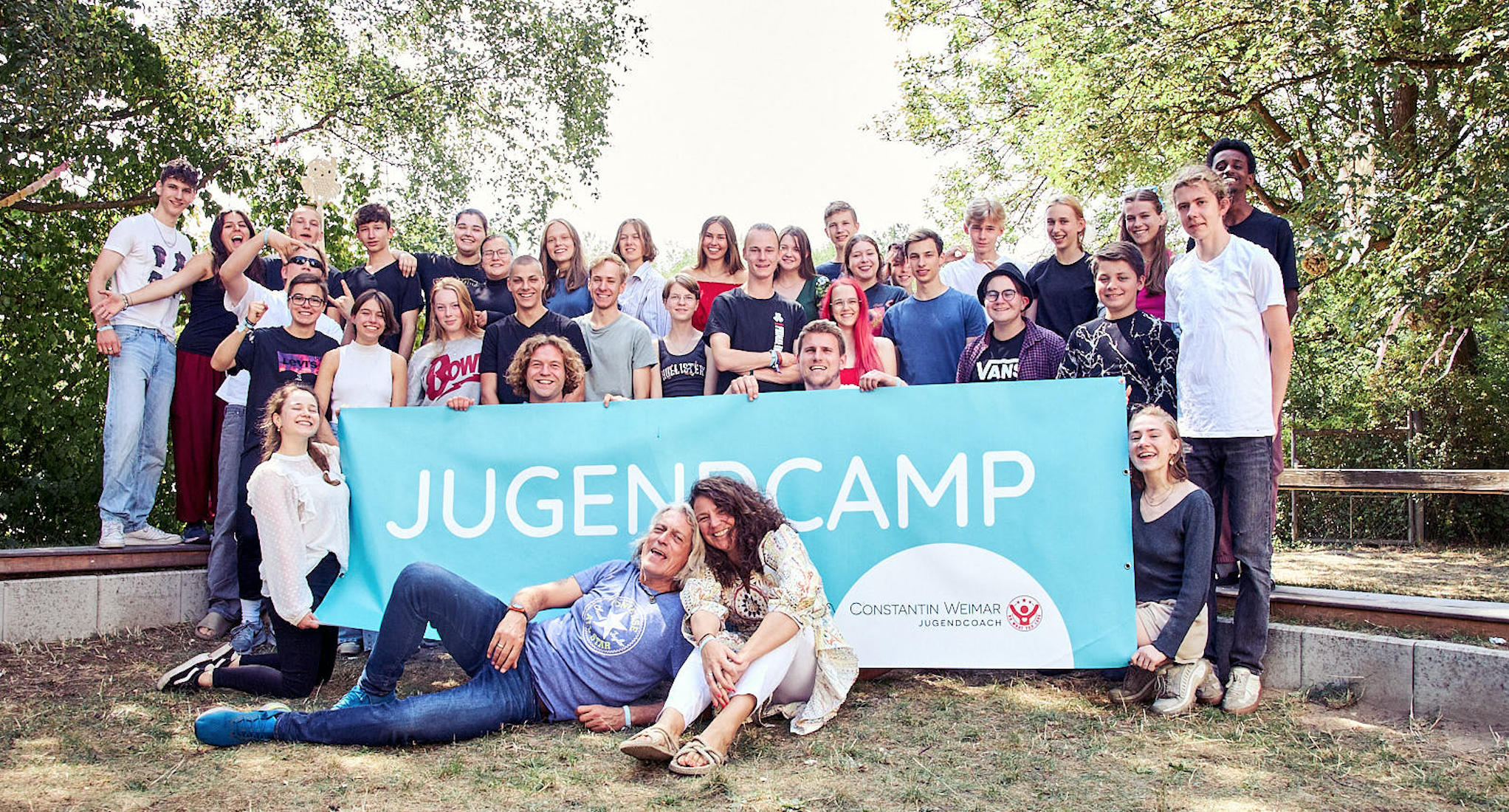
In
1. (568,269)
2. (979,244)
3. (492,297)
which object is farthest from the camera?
(568,269)

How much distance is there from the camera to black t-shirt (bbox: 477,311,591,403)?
536cm

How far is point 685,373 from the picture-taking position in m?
5.66

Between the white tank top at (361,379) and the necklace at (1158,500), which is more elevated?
the white tank top at (361,379)

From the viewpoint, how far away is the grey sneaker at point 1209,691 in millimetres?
4051

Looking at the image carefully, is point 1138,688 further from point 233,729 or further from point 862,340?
point 233,729

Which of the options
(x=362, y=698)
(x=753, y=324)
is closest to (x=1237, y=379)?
(x=753, y=324)

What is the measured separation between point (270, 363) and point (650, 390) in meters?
1.88

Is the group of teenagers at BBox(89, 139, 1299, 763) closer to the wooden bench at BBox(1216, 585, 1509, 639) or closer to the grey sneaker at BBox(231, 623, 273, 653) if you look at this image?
the grey sneaker at BBox(231, 623, 273, 653)

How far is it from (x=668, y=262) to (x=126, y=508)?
223 feet

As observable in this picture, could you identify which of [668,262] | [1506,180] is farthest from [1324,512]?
[668,262]

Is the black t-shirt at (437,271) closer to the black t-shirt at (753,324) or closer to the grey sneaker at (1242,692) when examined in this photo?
the black t-shirt at (753,324)

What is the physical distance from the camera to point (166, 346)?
584cm

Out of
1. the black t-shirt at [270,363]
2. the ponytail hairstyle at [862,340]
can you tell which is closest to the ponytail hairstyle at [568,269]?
the black t-shirt at [270,363]

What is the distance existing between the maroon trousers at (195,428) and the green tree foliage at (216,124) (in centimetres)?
195
